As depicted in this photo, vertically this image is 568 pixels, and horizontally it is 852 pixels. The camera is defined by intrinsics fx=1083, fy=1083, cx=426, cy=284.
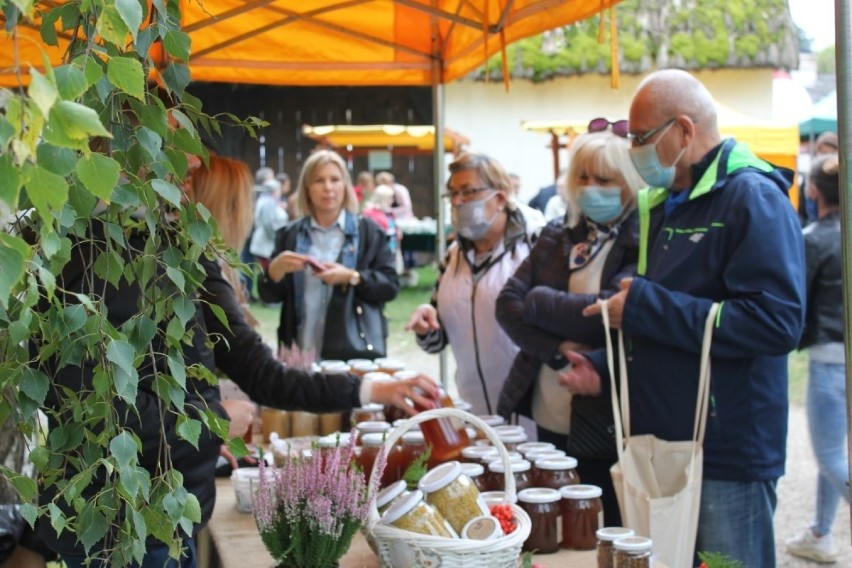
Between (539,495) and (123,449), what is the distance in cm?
123

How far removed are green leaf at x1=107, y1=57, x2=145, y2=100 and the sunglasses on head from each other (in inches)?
95.5

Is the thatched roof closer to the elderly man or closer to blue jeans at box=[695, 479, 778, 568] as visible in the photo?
the elderly man

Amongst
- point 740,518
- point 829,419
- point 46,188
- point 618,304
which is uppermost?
point 46,188

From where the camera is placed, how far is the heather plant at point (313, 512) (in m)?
1.96

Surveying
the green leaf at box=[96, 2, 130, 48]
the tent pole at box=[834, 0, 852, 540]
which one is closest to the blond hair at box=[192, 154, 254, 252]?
the tent pole at box=[834, 0, 852, 540]

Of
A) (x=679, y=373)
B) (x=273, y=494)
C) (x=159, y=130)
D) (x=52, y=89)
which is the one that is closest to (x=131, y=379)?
(x=159, y=130)

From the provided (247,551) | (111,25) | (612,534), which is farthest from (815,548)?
(111,25)

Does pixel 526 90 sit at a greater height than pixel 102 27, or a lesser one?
greater

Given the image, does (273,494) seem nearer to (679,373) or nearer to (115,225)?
(115,225)

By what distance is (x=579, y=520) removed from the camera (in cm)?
234

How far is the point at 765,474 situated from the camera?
103 inches

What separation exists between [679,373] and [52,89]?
2.16 metres

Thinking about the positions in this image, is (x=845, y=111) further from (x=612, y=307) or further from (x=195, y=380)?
(x=195, y=380)

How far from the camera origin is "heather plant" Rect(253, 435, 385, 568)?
1.96 meters
